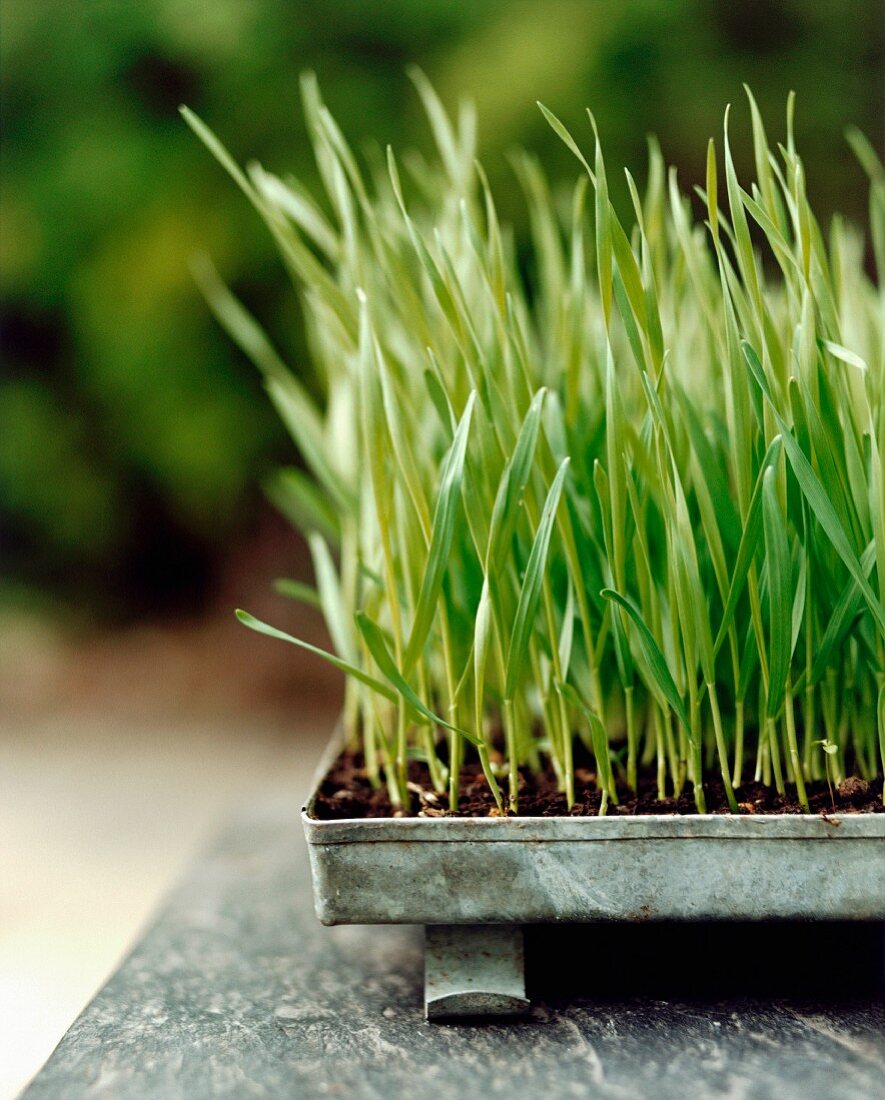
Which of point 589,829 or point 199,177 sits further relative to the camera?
point 199,177

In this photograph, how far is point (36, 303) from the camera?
1877 mm

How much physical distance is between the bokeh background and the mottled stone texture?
103 centimetres

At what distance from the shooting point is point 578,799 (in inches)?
19.8

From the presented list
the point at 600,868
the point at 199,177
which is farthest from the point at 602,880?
the point at 199,177

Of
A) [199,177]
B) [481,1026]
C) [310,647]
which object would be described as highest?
[199,177]

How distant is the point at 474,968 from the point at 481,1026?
0.03 m

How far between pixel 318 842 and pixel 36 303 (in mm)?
1683

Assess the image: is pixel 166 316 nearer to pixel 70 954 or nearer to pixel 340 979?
pixel 70 954

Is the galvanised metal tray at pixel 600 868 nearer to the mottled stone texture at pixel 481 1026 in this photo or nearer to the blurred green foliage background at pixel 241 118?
the mottled stone texture at pixel 481 1026

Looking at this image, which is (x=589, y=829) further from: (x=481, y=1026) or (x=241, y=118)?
(x=241, y=118)

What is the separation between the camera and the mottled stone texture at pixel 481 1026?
418 millimetres

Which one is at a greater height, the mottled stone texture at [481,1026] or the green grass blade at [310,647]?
the green grass blade at [310,647]

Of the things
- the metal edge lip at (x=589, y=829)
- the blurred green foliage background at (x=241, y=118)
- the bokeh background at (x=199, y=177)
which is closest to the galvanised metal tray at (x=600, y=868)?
the metal edge lip at (x=589, y=829)

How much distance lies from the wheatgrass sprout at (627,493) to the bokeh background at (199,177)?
43.8 inches
